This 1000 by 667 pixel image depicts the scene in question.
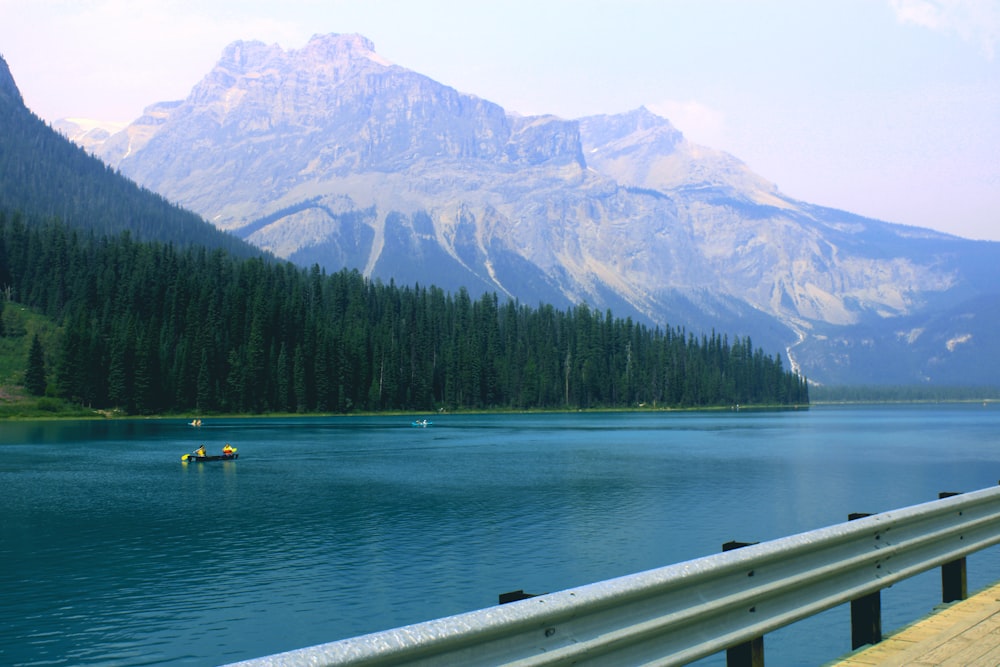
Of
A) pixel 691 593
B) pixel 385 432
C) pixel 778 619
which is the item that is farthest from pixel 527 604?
pixel 385 432

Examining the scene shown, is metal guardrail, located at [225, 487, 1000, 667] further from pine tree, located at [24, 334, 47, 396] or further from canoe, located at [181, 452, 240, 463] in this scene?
pine tree, located at [24, 334, 47, 396]

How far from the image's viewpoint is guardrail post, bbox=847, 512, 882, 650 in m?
11.4

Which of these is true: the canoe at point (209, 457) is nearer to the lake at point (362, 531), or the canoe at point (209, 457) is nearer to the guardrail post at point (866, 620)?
the lake at point (362, 531)

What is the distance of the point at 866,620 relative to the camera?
449 inches

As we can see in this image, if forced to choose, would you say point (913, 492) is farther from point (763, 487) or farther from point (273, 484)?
point (273, 484)

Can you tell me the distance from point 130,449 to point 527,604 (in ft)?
318

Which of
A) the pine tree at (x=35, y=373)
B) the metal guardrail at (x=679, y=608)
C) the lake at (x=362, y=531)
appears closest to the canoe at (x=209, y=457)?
the lake at (x=362, y=531)

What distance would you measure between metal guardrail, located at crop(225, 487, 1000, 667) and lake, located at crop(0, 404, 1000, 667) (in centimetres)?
865

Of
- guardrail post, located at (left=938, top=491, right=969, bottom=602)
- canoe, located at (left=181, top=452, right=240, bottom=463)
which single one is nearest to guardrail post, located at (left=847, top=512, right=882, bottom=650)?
guardrail post, located at (left=938, top=491, right=969, bottom=602)

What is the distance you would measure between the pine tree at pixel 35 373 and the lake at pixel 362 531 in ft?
280

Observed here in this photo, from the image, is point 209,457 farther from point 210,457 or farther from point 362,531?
point 362,531

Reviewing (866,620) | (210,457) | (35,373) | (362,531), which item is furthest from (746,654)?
(35,373)

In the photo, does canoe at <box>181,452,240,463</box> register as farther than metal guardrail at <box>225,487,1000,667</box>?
Yes

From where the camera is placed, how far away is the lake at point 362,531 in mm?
23828
